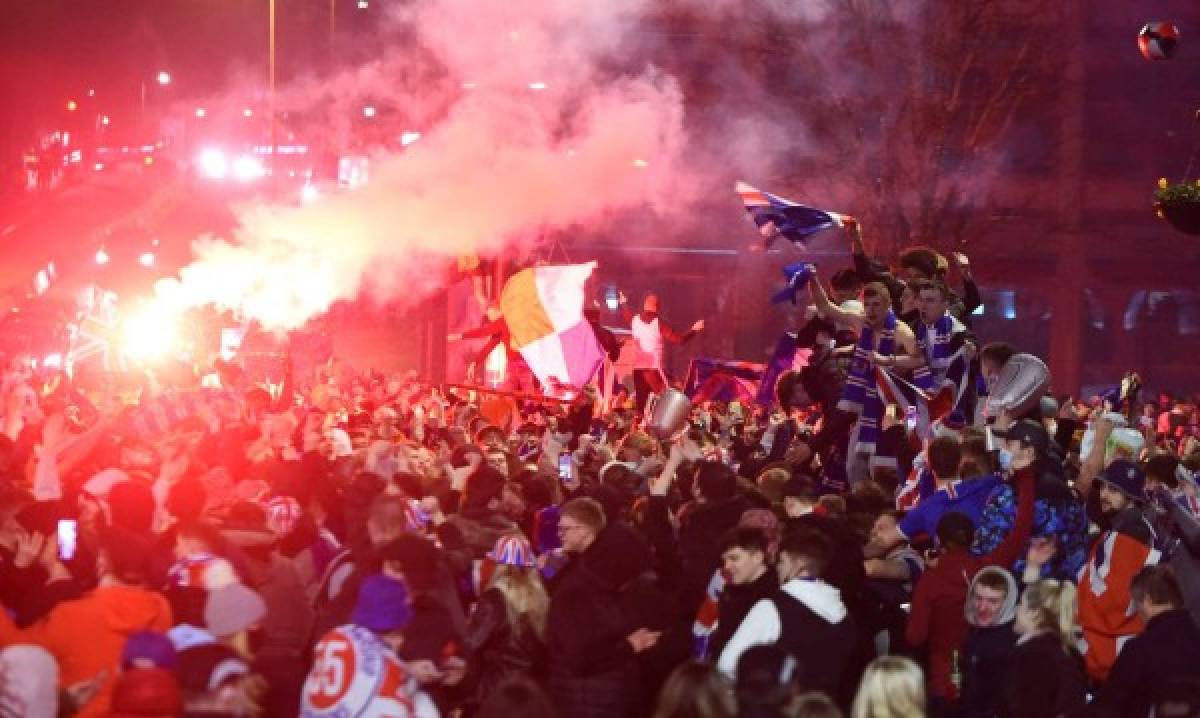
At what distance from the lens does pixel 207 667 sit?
5914mm

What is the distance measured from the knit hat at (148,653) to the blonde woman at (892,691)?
2.37 meters

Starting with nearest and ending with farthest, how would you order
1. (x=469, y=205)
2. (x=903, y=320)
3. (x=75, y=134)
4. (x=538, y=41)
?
(x=903, y=320), (x=469, y=205), (x=538, y=41), (x=75, y=134)

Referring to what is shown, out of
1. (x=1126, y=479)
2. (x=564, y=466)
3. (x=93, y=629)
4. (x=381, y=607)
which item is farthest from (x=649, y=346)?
(x=381, y=607)

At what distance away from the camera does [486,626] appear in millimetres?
7844

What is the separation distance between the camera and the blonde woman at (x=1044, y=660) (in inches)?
278

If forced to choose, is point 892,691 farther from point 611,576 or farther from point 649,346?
point 649,346

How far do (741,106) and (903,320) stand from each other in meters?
23.4

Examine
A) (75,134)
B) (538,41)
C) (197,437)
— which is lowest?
(197,437)

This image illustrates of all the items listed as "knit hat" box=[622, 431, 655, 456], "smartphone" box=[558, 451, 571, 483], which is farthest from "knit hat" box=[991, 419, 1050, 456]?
"smartphone" box=[558, 451, 571, 483]

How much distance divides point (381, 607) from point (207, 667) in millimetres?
670

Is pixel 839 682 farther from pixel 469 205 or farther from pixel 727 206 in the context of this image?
pixel 727 206

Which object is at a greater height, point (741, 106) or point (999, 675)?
point (741, 106)

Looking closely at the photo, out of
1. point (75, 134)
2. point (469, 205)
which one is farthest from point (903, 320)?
point (75, 134)

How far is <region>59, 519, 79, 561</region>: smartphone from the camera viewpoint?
8078 mm
